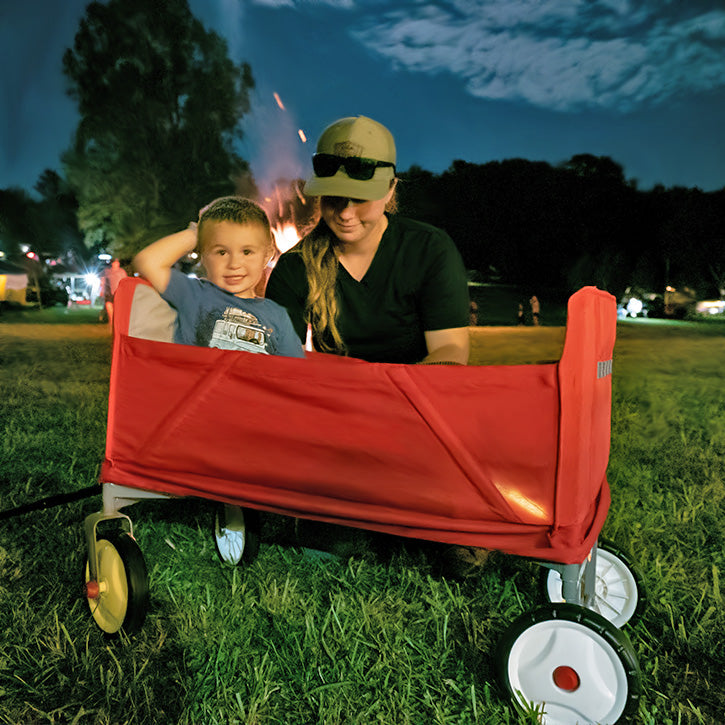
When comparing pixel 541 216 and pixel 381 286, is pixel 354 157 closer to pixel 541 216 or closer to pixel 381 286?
pixel 381 286

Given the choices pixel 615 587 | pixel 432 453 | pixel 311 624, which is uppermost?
pixel 432 453

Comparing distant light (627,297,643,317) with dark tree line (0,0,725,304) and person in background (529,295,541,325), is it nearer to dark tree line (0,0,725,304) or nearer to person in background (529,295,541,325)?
dark tree line (0,0,725,304)

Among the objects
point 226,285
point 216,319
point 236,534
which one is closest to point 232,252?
point 226,285

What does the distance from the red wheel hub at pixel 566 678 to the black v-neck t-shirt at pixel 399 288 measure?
49.9 inches

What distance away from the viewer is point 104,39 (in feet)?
27.8

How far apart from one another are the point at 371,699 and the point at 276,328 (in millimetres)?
1298

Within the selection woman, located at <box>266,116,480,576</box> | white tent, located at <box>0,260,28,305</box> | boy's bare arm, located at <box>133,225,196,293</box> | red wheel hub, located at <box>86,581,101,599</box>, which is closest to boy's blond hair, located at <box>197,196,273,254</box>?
boy's bare arm, located at <box>133,225,196,293</box>

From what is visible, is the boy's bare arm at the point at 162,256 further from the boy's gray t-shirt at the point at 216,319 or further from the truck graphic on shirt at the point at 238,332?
the truck graphic on shirt at the point at 238,332

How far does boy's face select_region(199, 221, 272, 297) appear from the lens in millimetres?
2168

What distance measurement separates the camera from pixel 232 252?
7.24 feet

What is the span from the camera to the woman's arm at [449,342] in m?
2.32

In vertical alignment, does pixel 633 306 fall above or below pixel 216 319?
above

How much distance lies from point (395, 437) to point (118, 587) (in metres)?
1.15

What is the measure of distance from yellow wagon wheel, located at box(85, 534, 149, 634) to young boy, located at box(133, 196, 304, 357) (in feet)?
2.45
